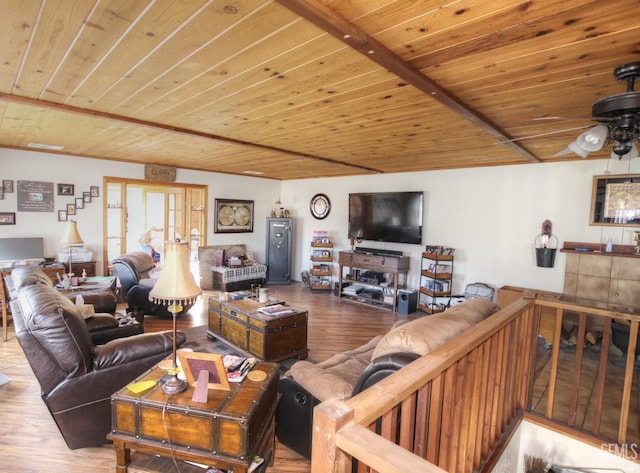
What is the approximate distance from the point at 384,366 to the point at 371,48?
4.81 feet

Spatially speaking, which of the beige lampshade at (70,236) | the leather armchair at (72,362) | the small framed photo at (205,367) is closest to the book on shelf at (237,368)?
the small framed photo at (205,367)

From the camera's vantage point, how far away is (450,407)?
1.46 m

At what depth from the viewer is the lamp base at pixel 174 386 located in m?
1.75

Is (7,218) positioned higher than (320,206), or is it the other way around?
(320,206)

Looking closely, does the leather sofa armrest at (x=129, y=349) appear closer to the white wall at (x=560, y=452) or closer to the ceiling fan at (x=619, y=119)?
the white wall at (x=560, y=452)

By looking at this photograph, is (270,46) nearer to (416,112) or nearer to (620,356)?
(416,112)

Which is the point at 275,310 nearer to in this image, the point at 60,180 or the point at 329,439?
the point at 329,439

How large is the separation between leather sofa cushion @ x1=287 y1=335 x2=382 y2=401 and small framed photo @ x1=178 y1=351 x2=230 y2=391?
19.4 inches

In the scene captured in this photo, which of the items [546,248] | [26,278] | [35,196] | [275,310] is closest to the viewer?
[26,278]

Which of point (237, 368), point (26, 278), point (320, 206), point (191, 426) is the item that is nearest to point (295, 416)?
point (237, 368)

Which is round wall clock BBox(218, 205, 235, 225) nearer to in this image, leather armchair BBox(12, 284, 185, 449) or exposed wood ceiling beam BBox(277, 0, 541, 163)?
leather armchair BBox(12, 284, 185, 449)

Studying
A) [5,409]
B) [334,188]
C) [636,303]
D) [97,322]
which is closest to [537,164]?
[636,303]

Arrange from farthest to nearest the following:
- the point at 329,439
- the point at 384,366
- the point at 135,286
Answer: the point at 135,286 < the point at 384,366 < the point at 329,439

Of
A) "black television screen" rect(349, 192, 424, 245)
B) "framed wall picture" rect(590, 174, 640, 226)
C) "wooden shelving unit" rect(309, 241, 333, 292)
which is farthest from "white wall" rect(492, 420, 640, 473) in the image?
"wooden shelving unit" rect(309, 241, 333, 292)
